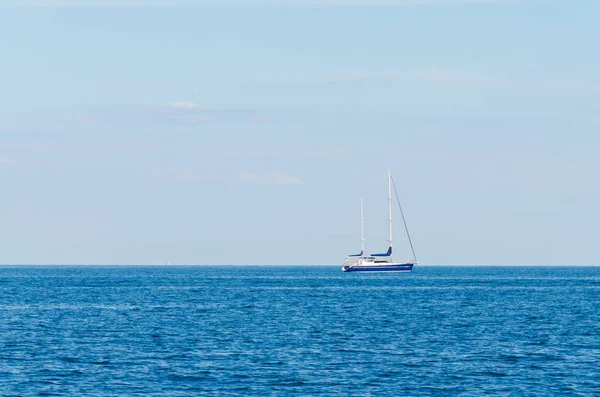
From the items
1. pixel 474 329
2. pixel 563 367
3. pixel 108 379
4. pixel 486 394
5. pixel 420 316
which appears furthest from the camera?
pixel 420 316

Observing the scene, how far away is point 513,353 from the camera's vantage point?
7238cm

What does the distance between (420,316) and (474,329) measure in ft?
55.1

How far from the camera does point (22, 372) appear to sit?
62.1 metres

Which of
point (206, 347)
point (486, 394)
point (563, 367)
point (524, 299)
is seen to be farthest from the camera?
point (524, 299)

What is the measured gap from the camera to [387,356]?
7019 centimetres

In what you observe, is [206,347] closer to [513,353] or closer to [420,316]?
[513,353]

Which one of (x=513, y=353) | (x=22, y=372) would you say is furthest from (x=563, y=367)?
(x=22, y=372)

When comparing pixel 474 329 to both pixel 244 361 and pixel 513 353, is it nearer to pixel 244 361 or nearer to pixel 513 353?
pixel 513 353

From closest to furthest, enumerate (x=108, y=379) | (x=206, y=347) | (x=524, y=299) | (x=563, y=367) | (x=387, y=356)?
(x=108, y=379), (x=563, y=367), (x=387, y=356), (x=206, y=347), (x=524, y=299)

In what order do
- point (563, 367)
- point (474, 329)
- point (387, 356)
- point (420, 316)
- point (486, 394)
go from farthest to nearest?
point (420, 316) < point (474, 329) < point (387, 356) < point (563, 367) < point (486, 394)

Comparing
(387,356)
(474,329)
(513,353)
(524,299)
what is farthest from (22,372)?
(524,299)

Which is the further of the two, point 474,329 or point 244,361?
point 474,329

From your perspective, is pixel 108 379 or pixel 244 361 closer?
pixel 108 379

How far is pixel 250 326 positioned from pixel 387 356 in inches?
1054
